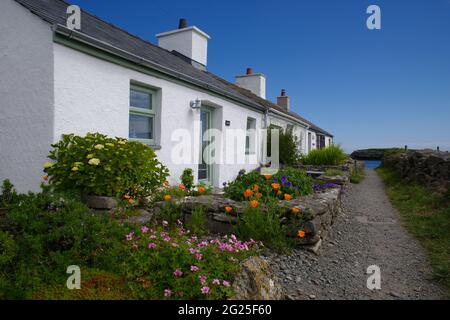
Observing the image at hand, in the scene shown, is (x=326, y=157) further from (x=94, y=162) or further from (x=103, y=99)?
(x=94, y=162)

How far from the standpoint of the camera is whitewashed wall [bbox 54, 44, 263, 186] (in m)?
4.36

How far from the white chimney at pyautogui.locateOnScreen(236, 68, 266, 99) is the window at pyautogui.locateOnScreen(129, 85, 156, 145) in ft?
36.0

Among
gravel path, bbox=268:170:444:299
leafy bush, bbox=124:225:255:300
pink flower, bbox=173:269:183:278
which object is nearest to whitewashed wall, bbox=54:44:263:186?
leafy bush, bbox=124:225:255:300

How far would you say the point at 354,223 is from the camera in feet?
17.8

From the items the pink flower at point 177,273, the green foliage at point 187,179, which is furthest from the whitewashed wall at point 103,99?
the pink flower at point 177,273

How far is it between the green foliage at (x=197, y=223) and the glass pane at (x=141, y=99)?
10.4 ft

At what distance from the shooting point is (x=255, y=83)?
16.5 m

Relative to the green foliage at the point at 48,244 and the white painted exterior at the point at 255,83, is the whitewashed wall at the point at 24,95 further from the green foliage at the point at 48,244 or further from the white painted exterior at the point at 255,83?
the white painted exterior at the point at 255,83

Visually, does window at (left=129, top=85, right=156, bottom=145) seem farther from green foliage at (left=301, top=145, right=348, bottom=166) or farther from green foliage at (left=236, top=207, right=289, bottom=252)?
green foliage at (left=301, top=145, right=348, bottom=166)

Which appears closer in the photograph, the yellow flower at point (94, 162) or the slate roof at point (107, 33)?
the yellow flower at point (94, 162)

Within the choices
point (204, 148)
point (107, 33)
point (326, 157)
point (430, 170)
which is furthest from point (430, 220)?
point (107, 33)

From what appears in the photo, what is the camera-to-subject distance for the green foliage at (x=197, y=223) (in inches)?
141

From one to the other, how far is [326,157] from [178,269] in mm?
10724
